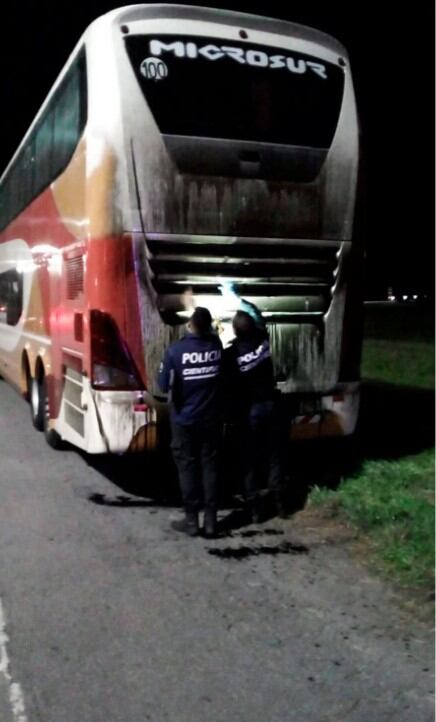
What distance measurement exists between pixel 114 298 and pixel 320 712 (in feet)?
12.9

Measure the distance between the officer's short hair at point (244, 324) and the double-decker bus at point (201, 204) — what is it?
403mm

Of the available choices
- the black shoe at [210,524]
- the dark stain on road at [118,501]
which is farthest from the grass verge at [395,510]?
the dark stain on road at [118,501]

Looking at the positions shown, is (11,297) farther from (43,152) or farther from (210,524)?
(210,524)

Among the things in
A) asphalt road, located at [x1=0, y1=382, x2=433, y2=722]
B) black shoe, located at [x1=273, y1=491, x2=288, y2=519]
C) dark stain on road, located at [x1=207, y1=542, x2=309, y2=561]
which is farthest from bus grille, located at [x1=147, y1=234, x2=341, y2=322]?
dark stain on road, located at [x1=207, y1=542, x2=309, y2=561]

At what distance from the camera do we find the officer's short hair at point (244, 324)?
6.71 m

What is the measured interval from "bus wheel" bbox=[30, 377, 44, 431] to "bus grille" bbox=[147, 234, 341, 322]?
155 inches

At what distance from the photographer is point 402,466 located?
8070 millimetres

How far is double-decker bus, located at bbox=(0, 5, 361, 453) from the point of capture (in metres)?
6.65

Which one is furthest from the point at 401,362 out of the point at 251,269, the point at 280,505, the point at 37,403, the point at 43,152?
the point at 280,505

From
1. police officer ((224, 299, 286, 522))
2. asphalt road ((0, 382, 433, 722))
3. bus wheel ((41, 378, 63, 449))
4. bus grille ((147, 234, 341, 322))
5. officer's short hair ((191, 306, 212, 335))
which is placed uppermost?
bus grille ((147, 234, 341, 322))

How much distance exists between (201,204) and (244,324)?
1.09m

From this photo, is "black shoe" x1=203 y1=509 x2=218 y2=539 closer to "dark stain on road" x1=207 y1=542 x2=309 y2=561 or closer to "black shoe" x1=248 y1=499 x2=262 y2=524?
"dark stain on road" x1=207 y1=542 x2=309 y2=561

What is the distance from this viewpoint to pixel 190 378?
625 centimetres

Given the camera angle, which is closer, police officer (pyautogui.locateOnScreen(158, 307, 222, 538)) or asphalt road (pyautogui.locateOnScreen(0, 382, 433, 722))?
asphalt road (pyautogui.locateOnScreen(0, 382, 433, 722))
